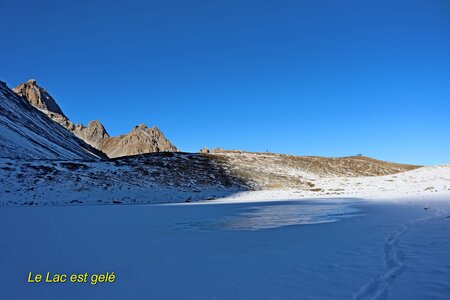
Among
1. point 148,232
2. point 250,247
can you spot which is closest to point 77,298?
point 250,247

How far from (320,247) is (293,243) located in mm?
769

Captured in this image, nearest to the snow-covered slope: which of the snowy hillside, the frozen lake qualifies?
the snowy hillside

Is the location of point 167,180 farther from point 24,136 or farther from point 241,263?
point 24,136

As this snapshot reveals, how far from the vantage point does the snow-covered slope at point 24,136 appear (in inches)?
2142

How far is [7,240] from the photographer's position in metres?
8.75

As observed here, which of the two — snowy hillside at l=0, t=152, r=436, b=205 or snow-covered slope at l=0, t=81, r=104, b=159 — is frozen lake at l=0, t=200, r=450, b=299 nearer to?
snowy hillside at l=0, t=152, r=436, b=205

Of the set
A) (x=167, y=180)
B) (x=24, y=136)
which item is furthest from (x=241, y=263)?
(x=24, y=136)

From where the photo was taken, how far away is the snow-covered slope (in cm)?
5440

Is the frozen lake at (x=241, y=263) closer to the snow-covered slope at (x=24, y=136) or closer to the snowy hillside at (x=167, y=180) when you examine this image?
A: the snowy hillside at (x=167, y=180)

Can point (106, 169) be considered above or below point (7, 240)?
above

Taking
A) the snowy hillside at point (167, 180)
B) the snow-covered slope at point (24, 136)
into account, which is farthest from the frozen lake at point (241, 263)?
the snow-covered slope at point (24, 136)

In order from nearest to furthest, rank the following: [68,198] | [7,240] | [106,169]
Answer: [7,240], [68,198], [106,169]

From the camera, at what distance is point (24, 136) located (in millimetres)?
68438

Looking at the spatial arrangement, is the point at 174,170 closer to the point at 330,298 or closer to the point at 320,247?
the point at 320,247
